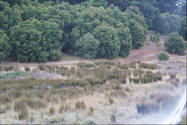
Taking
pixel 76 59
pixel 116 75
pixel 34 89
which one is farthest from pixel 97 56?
pixel 34 89

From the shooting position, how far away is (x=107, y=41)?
3556cm

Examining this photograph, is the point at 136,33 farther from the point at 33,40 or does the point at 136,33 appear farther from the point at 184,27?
the point at 33,40

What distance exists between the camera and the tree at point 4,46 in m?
29.5

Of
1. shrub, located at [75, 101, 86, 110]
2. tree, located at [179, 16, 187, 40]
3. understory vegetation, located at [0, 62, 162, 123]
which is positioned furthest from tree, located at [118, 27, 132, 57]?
shrub, located at [75, 101, 86, 110]

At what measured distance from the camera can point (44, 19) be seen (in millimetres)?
35375

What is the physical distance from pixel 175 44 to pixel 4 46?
86.0 ft

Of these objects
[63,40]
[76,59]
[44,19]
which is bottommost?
[76,59]

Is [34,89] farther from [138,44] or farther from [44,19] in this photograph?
[138,44]

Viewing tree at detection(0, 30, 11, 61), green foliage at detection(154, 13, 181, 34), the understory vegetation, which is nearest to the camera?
the understory vegetation

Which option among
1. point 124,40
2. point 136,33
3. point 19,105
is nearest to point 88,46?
point 124,40

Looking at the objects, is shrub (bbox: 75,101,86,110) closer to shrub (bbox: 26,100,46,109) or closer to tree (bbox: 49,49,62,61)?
shrub (bbox: 26,100,46,109)

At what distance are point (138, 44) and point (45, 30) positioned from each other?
56.7 feet

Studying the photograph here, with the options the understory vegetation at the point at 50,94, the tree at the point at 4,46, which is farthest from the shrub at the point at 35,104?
the tree at the point at 4,46

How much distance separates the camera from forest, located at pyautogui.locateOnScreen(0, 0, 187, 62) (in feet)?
102
